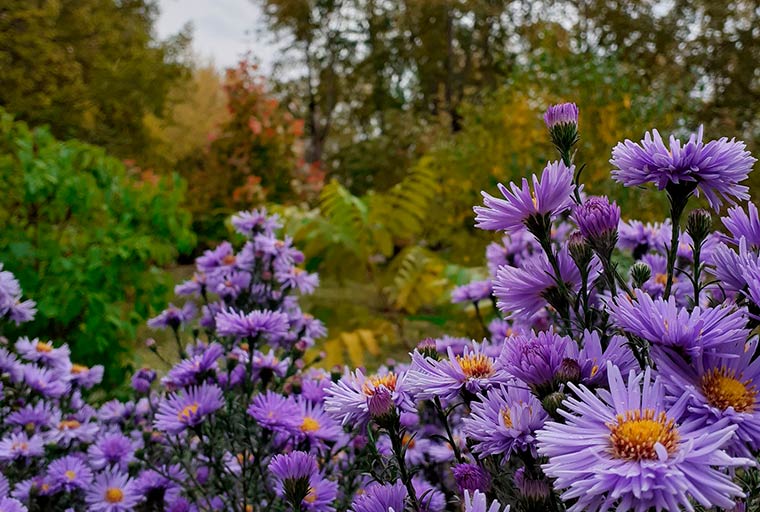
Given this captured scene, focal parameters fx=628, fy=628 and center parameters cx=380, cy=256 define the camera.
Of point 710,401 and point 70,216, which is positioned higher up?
point 70,216

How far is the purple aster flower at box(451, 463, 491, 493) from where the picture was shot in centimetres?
51

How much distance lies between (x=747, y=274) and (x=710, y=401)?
3.7 inches

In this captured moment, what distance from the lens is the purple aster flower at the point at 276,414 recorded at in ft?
2.62

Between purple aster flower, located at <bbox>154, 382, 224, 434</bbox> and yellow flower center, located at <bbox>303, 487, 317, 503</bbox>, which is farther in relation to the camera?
purple aster flower, located at <bbox>154, 382, 224, 434</bbox>

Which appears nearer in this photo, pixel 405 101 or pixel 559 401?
pixel 559 401

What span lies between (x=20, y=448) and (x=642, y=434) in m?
1.03

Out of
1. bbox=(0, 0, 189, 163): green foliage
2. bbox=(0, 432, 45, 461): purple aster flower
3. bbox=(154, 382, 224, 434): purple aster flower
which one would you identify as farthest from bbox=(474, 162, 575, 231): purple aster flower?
bbox=(0, 0, 189, 163): green foliage

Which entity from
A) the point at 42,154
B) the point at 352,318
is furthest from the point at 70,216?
the point at 352,318

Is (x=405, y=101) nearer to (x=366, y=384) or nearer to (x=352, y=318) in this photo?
(x=352, y=318)

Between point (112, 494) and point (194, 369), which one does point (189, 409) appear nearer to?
point (194, 369)

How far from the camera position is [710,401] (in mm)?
408

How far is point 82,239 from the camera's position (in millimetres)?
2115

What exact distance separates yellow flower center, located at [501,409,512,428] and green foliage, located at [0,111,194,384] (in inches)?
69.5

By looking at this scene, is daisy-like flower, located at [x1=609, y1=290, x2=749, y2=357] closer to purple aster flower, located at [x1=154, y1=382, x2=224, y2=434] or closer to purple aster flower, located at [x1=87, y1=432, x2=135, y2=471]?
purple aster flower, located at [x1=154, y1=382, x2=224, y2=434]
